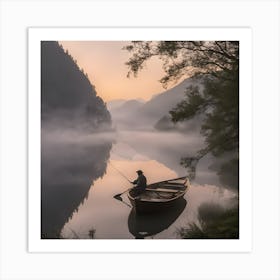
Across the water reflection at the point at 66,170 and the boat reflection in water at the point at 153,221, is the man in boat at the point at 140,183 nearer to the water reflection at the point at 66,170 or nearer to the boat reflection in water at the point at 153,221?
the boat reflection in water at the point at 153,221

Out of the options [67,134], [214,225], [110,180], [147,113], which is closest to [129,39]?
[147,113]

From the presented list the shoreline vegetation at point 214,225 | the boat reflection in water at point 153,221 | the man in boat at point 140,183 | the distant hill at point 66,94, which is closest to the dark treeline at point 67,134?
the distant hill at point 66,94

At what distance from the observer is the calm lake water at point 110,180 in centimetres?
354

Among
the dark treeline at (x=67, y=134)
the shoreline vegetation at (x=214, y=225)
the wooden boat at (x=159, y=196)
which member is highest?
the dark treeline at (x=67, y=134)

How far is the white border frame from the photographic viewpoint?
355cm

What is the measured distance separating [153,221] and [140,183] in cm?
26

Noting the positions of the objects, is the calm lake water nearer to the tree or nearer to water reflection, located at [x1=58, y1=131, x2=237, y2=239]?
water reflection, located at [x1=58, y1=131, x2=237, y2=239]

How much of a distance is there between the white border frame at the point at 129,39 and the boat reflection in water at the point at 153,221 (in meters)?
0.06

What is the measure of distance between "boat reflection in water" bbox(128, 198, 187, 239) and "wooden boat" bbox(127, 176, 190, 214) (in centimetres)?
3

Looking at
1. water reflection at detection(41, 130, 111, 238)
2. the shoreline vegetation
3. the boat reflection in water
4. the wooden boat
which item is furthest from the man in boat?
the shoreline vegetation

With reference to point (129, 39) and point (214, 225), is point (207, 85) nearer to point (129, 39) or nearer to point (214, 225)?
point (129, 39)

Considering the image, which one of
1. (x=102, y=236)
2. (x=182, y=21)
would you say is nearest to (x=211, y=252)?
(x=102, y=236)
